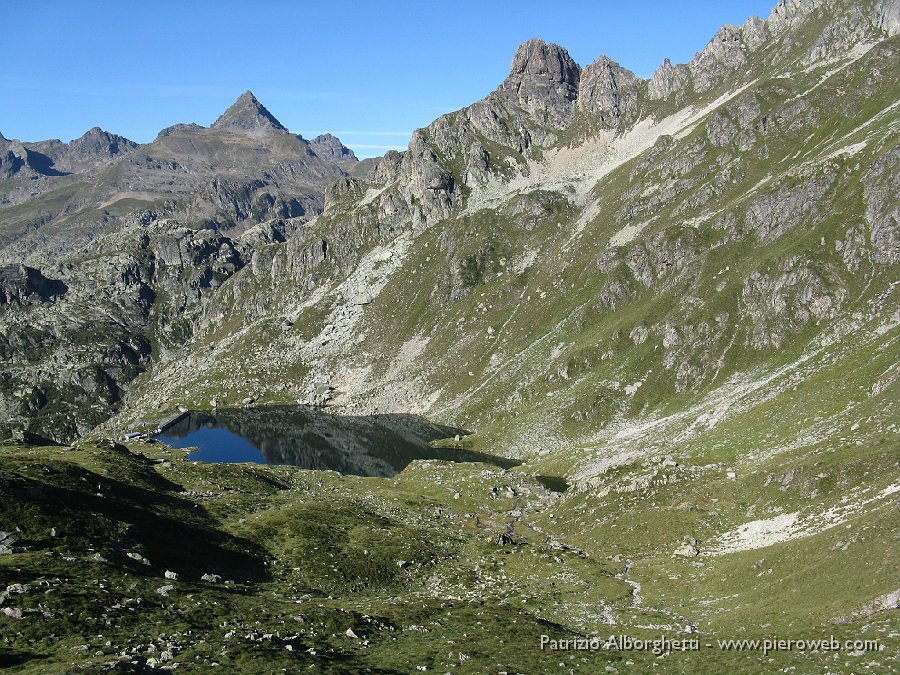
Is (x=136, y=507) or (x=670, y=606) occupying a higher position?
(x=136, y=507)

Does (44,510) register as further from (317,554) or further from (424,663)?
(424,663)

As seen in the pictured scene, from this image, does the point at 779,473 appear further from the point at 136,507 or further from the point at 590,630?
the point at 136,507

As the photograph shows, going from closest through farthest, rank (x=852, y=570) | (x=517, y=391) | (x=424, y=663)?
(x=424, y=663)
(x=852, y=570)
(x=517, y=391)

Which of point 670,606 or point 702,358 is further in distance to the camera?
point 702,358

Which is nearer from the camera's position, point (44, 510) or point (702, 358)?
point (44, 510)

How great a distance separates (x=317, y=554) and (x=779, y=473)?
5444 centimetres

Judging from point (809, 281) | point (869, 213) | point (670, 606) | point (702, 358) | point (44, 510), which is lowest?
point (670, 606)

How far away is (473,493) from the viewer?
349 feet

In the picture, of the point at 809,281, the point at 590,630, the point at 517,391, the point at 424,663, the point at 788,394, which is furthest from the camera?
the point at 517,391

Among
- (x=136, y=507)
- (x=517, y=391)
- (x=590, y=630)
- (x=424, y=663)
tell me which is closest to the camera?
(x=424, y=663)

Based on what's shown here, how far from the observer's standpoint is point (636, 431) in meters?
130

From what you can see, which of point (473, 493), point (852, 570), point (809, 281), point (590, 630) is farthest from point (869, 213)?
point (590, 630)

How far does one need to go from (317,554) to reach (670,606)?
34.2 metres

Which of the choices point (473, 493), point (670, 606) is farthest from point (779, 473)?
point (473, 493)
